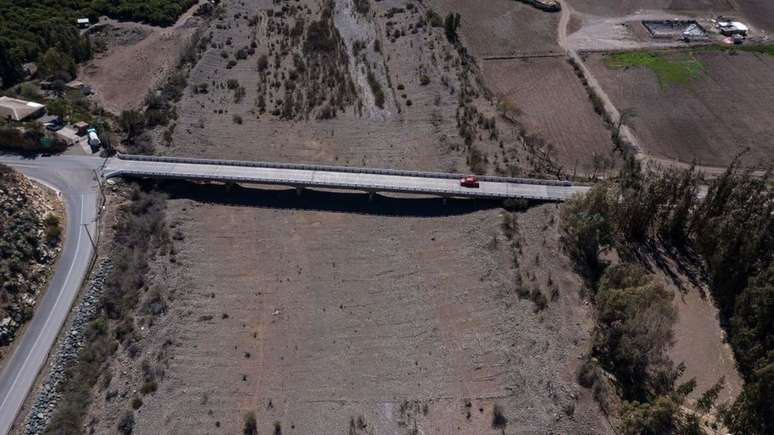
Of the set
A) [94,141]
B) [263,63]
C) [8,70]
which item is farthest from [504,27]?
[8,70]

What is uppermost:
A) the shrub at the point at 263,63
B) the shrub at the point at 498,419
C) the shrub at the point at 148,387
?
the shrub at the point at 263,63

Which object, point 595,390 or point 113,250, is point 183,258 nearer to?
point 113,250

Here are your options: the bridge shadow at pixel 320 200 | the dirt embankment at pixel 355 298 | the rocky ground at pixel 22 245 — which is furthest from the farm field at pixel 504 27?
the rocky ground at pixel 22 245

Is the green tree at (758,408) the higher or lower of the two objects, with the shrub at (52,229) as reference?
higher

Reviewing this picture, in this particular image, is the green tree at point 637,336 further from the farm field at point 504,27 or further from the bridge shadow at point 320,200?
the farm field at point 504,27

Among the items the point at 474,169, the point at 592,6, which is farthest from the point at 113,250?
the point at 592,6

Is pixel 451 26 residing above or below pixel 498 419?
above

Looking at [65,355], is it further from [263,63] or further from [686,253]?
[686,253]
